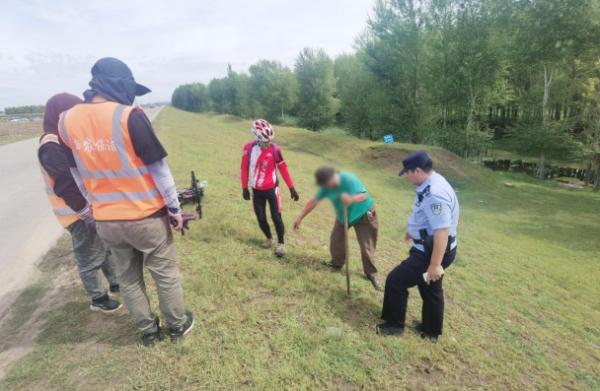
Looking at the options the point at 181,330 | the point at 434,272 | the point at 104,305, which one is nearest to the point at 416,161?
the point at 434,272

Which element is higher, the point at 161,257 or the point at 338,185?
the point at 338,185

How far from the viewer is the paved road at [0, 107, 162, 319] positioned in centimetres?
493

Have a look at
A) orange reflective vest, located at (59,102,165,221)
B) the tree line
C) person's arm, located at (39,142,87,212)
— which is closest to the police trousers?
orange reflective vest, located at (59,102,165,221)

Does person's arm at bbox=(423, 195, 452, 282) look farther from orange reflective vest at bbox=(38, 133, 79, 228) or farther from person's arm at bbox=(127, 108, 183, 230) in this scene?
orange reflective vest at bbox=(38, 133, 79, 228)

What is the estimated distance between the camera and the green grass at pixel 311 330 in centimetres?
311

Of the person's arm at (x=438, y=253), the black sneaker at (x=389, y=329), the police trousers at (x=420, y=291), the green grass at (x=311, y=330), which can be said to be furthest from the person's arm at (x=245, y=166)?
the person's arm at (x=438, y=253)

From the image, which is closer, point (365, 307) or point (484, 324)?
point (365, 307)

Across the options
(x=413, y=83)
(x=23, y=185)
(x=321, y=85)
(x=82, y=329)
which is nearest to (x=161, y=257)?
(x=82, y=329)

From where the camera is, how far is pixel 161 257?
9.78 ft

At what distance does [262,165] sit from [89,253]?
2503 millimetres

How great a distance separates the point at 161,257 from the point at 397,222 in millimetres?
7872

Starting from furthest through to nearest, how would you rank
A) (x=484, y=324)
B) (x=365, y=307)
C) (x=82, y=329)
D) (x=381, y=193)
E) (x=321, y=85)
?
(x=321, y=85) < (x=381, y=193) < (x=484, y=324) < (x=365, y=307) < (x=82, y=329)

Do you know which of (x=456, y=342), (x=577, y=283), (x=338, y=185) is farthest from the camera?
(x=577, y=283)

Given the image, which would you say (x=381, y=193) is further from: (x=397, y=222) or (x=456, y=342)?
(x=456, y=342)
